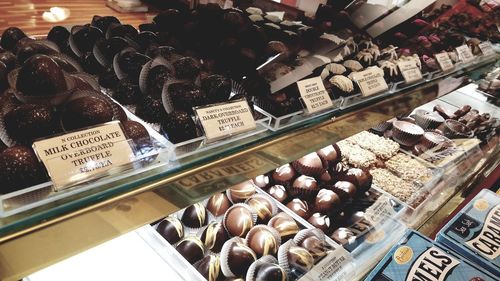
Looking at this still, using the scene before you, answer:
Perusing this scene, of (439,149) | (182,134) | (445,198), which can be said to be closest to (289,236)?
(182,134)

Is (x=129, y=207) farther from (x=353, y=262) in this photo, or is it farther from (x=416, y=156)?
(x=416, y=156)

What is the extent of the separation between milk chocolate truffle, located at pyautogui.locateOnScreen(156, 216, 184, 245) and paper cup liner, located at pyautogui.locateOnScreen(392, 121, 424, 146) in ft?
3.84

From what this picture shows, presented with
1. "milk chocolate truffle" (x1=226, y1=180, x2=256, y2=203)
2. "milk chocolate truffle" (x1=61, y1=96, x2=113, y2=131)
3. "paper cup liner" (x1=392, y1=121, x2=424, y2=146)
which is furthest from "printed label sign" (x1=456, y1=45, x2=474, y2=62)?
"milk chocolate truffle" (x1=61, y1=96, x2=113, y2=131)

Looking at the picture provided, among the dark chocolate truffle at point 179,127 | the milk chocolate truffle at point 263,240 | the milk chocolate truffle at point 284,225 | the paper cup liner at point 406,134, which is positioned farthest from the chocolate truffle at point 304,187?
the dark chocolate truffle at point 179,127

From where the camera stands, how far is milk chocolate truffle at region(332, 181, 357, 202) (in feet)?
5.07

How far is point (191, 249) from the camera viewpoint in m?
1.22

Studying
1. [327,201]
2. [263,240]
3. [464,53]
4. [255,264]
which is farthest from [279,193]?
[464,53]

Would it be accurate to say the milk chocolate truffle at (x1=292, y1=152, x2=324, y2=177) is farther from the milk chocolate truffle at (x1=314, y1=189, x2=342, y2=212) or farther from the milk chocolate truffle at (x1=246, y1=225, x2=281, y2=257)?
→ the milk chocolate truffle at (x1=246, y1=225, x2=281, y2=257)

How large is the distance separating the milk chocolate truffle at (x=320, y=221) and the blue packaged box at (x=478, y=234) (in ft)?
1.17

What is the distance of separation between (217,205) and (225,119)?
0.61 meters

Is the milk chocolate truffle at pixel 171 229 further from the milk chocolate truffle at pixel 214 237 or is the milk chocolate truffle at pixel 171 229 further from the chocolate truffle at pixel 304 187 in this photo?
the chocolate truffle at pixel 304 187

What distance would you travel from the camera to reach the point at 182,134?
817 mm

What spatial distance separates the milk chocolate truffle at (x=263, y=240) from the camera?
126cm

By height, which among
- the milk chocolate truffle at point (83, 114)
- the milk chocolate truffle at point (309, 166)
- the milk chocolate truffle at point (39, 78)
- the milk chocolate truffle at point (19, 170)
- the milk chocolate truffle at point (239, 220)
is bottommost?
the milk chocolate truffle at point (239, 220)
